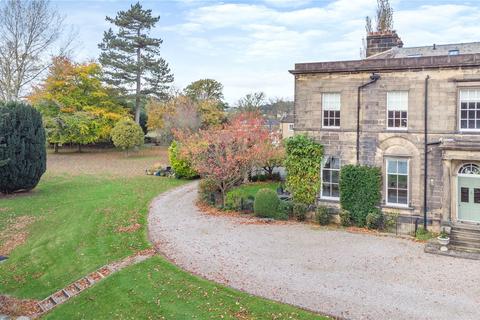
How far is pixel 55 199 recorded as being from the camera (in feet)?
87.7

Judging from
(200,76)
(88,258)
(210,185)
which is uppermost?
(200,76)

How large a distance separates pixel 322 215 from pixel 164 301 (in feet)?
35.5

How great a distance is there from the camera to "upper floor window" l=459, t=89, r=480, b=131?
730 inches

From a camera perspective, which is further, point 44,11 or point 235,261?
point 44,11

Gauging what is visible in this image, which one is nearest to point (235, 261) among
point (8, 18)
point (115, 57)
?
point (8, 18)

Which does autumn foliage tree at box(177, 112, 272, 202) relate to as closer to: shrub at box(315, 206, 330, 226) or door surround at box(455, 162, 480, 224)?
shrub at box(315, 206, 330, 226)

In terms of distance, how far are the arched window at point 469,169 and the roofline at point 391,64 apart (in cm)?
449

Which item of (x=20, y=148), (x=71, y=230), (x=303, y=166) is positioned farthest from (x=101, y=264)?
(x=20, y=148)

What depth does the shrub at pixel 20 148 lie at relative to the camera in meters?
26.7

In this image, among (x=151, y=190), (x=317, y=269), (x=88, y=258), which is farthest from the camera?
(x=151, y=190)

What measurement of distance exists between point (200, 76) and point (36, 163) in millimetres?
36301

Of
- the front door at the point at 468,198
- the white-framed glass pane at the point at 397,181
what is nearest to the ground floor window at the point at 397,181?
the white-framed glass pane at the point at 397,181

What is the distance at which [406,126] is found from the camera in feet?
65.8

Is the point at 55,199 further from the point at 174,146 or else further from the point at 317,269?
the point at 317,269
